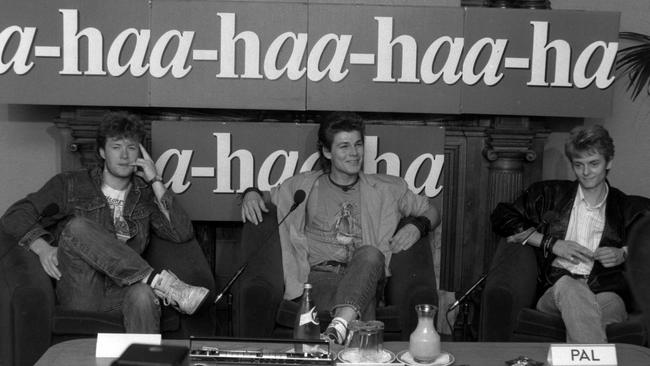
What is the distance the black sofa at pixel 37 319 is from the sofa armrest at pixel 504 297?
1.06 m

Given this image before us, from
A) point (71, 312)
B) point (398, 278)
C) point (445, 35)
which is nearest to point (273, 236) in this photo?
point (398, 278)

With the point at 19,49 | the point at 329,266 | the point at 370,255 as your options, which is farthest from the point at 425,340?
the point at 19,49

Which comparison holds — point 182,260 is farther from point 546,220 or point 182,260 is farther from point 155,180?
point 546,220

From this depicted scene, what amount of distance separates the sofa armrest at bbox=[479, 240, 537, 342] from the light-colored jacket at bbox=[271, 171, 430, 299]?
43 centimetres

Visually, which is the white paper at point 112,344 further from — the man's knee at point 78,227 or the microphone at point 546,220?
the microphone at point 546,220

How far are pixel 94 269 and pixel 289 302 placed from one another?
2.49ft

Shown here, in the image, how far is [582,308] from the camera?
11.0 feet

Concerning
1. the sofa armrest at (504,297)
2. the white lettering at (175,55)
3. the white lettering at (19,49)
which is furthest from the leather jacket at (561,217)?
the white lettering at (19,49)

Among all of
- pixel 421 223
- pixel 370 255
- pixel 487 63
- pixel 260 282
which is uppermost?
pixel 487 63

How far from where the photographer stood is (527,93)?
423cm

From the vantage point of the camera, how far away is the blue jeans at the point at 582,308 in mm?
3301

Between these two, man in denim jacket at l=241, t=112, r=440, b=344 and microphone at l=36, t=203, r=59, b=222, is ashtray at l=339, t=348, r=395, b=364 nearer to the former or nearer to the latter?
man in denim jacket at l=241, t=112, r=440, b=344

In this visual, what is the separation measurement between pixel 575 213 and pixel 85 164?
215cm

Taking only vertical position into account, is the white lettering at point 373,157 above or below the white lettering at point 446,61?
below
